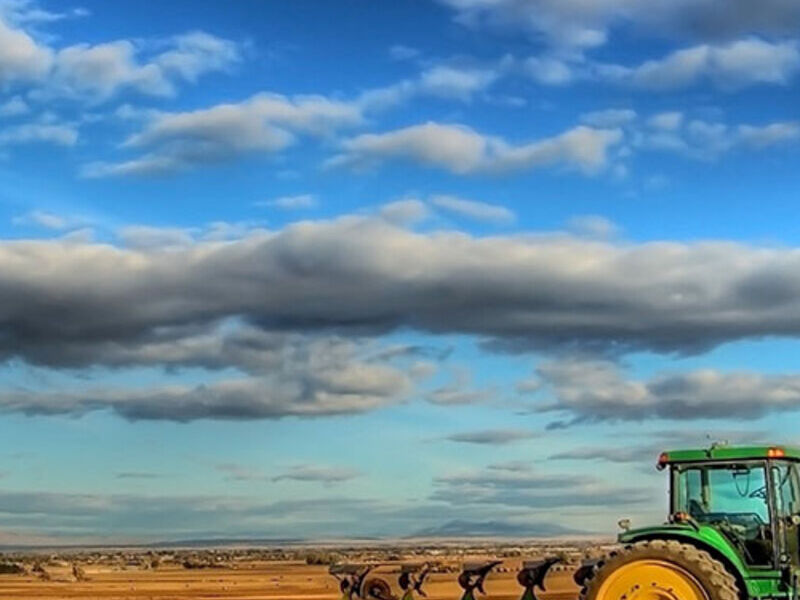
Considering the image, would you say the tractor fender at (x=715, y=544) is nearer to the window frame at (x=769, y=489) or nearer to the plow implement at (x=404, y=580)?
the window frame at (x=769, y=489)

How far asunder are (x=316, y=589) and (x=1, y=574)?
36.4 metres

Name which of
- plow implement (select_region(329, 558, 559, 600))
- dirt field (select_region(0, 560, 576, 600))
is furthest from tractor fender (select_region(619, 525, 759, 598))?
dirt field (select_region(0, 560, 576, 600))

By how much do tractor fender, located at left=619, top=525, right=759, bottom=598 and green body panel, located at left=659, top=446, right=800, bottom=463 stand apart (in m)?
1.12

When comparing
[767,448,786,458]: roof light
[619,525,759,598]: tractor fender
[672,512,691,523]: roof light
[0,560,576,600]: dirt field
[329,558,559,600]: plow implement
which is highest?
[767,448,786,458]: roof light

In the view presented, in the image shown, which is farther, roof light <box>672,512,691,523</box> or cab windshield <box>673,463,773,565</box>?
roof light <box>672,512,691,523</box>

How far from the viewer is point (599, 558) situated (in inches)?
898

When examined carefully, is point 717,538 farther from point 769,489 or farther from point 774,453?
point 774,453

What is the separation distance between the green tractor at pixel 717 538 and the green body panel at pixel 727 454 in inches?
0.6

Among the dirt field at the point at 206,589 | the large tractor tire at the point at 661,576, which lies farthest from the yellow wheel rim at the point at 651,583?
the dirt field at the point at 206,589

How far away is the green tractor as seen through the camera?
21.3m

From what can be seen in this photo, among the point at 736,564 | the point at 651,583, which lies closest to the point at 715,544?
the point at 736,564

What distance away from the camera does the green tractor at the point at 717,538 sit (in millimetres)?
21328

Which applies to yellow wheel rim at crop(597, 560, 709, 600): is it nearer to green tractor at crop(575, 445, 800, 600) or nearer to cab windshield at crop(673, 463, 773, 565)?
green tractor at crop(575, 445, 800, 600)

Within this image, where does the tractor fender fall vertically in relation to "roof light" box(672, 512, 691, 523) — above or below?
below
